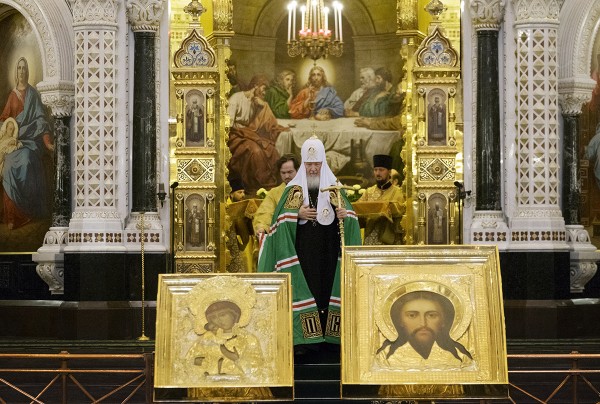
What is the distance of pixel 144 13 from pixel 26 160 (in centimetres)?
310

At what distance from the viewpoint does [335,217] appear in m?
12.6

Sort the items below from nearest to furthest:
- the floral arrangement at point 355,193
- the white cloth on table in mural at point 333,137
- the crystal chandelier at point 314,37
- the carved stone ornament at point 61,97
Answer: the carved stone ornament at point 61,97
the crystal chandelier at point 314,37
the floral arrangement at point 355,193
the white cloth on table in mural at point 333,137

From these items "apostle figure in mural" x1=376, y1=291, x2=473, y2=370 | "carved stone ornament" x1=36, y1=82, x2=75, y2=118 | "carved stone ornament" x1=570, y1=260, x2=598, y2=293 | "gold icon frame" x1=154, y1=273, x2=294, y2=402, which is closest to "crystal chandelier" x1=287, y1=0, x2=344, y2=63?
"carved stone ornament" x1=36, y1=82, x2=75, y2=118

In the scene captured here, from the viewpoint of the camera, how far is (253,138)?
70.8 ft

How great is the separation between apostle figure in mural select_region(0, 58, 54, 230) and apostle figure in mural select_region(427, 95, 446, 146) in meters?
5.69

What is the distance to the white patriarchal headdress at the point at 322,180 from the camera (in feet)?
41.1

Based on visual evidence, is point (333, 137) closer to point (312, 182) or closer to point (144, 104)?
point (144, 104)

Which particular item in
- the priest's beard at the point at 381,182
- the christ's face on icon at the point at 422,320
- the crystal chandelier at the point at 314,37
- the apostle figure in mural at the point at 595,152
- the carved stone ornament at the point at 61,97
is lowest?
the christ's face on icon at the point at 422,320

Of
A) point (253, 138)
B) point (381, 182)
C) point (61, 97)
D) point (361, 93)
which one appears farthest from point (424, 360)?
point (361, 93)

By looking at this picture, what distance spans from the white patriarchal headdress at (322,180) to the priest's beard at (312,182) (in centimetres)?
7

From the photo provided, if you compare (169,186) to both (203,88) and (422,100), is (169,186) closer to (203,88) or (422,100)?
(203,88)

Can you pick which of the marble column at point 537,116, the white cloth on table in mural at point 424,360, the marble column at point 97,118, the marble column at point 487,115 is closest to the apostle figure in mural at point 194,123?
the marble column at point 97,118

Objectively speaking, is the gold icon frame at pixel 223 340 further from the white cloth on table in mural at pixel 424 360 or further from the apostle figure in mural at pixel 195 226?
the apostle figure in mural at pixel 195 226

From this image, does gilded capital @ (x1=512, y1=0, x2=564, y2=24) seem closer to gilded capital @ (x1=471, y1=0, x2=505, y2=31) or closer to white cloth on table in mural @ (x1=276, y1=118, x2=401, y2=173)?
gilded capital @ (x1=471, y1=0, x2=505, y2=31)
